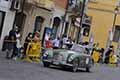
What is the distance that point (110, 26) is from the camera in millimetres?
61969

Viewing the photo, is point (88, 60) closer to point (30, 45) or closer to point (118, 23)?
point (30, 45)

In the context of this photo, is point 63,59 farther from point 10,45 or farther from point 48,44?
point 48,44

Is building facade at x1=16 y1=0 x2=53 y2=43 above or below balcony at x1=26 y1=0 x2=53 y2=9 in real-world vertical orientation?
below

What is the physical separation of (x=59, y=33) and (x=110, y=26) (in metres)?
15.4

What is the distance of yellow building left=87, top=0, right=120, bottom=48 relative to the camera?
203 ft

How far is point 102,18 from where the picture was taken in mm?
62438

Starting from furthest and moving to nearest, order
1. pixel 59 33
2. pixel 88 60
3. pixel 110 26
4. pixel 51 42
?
pixel 110 26 < pixel 59 33 < pixel 51 42 < pixel 88 60

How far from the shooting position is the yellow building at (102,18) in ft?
203

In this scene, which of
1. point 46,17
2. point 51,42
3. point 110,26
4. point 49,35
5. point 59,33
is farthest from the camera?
point 110,26

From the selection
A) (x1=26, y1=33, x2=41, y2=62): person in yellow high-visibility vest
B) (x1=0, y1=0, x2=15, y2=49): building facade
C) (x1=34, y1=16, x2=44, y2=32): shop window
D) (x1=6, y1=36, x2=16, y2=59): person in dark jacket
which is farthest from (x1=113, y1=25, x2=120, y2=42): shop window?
(x1=6, y1=36, x2=16, y2=59): person in dark jacket

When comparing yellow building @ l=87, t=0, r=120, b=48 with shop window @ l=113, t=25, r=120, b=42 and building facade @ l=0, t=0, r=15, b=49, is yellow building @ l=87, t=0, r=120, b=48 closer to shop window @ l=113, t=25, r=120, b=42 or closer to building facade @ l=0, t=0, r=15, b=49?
shop window @ l=113, t=25, r=120, b=42

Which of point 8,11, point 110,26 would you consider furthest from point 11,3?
point 110,26

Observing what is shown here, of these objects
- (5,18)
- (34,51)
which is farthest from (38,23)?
(34,51)

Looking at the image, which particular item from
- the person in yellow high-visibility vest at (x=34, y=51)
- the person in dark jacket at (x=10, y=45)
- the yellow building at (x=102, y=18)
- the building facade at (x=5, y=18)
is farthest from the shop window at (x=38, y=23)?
the yellow building at (x=102, y=18)
